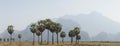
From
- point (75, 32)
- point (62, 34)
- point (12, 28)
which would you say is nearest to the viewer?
point (12, 28)

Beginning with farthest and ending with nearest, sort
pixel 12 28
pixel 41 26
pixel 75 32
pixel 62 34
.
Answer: pixel 62 34 → pixel 75 32 → pixel 12 28 → pixel 41 26

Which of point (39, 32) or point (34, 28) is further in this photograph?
point (39, 32)

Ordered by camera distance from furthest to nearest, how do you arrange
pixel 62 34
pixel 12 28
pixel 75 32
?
pixel 62 34, pixel 75 32, pixel 12 28

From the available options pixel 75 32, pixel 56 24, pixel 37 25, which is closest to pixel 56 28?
pixel 56 24

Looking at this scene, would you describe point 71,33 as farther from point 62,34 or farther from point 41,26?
point 41,26

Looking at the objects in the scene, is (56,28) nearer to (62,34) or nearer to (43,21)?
(43,21)

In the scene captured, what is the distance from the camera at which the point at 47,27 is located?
113938mm

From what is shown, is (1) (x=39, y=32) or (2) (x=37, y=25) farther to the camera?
(1) (x=39, y=32)

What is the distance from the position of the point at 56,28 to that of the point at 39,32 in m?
13.6

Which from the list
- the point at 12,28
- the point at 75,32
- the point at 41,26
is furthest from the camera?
the point at 75,32

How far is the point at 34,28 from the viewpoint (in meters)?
117

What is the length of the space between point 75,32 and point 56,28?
1992cm

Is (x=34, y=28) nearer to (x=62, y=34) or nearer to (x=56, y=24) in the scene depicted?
(x=56, y=24)

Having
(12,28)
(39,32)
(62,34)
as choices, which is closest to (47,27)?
(39,32)
